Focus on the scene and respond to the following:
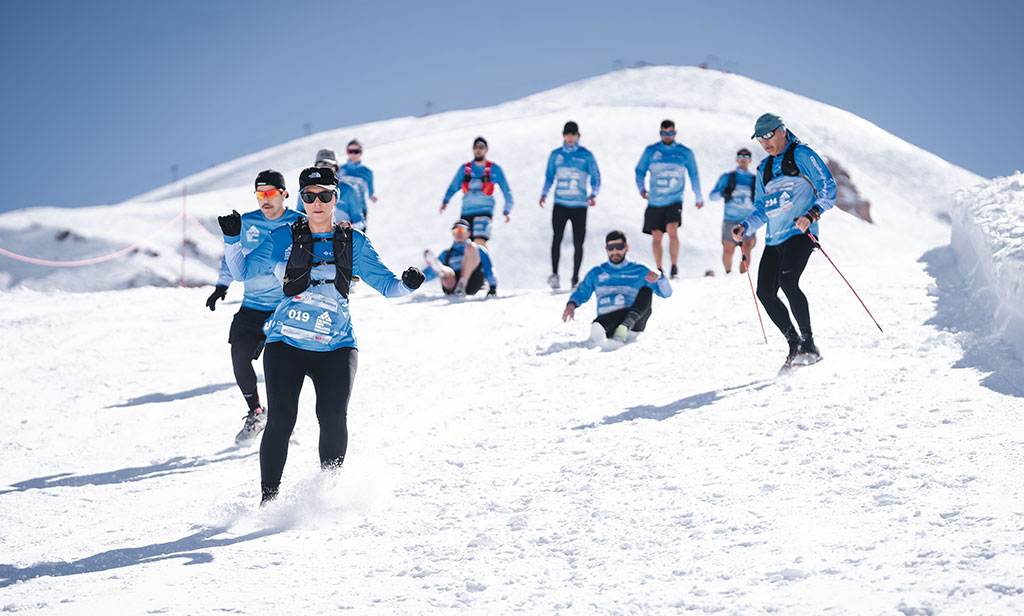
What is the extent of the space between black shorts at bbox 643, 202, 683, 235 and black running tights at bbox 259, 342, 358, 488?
24.1ft

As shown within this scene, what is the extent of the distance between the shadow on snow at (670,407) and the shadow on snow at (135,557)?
2.27 m

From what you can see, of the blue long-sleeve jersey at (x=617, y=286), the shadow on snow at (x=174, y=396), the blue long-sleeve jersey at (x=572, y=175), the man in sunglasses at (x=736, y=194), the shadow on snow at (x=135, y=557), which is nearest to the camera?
the shadow on snow at (x=135, y=557)

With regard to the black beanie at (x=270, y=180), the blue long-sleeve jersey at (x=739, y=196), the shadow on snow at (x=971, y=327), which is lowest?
the shadow on snow at (x=971, y=327)

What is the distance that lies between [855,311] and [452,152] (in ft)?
86.5

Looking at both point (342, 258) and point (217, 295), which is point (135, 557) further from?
point (217, 295)

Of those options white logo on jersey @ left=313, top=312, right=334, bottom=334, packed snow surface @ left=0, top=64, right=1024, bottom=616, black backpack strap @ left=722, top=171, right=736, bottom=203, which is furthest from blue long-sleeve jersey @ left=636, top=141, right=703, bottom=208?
white logo on jersey @ left=313, top=312, right=334, bottom=334

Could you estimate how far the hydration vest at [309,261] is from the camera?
14.6 feet

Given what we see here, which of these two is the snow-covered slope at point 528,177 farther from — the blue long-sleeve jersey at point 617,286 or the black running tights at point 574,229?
the blue long-sleeve jersey at point 617,286

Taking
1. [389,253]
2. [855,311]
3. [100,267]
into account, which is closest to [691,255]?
[389,253]

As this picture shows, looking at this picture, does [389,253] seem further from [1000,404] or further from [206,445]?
[1000,404]

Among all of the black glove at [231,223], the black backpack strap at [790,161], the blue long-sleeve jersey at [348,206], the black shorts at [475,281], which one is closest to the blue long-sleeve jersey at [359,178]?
the blue long-sleeve jersey at [348,206]

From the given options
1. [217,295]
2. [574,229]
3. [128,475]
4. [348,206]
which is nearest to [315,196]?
[217,295]

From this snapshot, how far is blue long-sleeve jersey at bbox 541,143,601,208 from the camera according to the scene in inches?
441

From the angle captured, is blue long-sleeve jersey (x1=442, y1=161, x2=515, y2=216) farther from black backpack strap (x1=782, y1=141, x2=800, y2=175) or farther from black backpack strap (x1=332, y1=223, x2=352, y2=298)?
black backpack strap (x1=332, y1=223, x2=352, y2=298)
